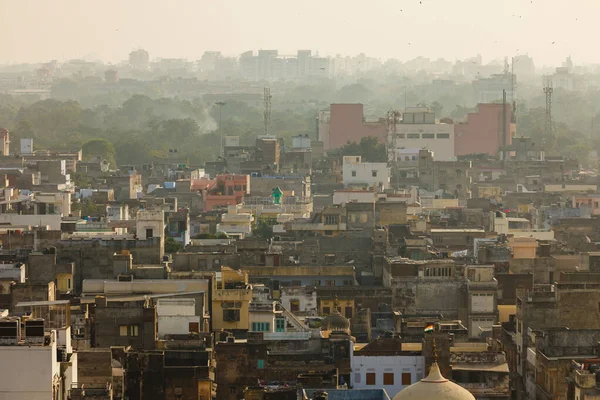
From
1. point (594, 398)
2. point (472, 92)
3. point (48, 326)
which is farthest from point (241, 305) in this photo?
point (472, 92)

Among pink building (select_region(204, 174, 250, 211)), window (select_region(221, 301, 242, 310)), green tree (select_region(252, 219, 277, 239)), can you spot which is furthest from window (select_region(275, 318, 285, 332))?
pink building (select_region(204, 174, 250, 211))

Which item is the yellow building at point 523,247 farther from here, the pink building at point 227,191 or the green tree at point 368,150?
the green tree at point 368,150

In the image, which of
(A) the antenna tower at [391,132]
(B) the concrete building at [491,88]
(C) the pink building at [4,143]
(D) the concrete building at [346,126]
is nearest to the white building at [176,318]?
(A) the antenna tower at [391,132]

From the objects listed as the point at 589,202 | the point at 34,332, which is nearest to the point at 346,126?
the point at 589,202

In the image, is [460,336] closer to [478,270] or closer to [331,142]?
[478,270]

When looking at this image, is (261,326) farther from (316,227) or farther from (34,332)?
(316,227)

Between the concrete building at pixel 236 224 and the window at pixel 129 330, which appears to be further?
the concrete building at pixel 236 224
